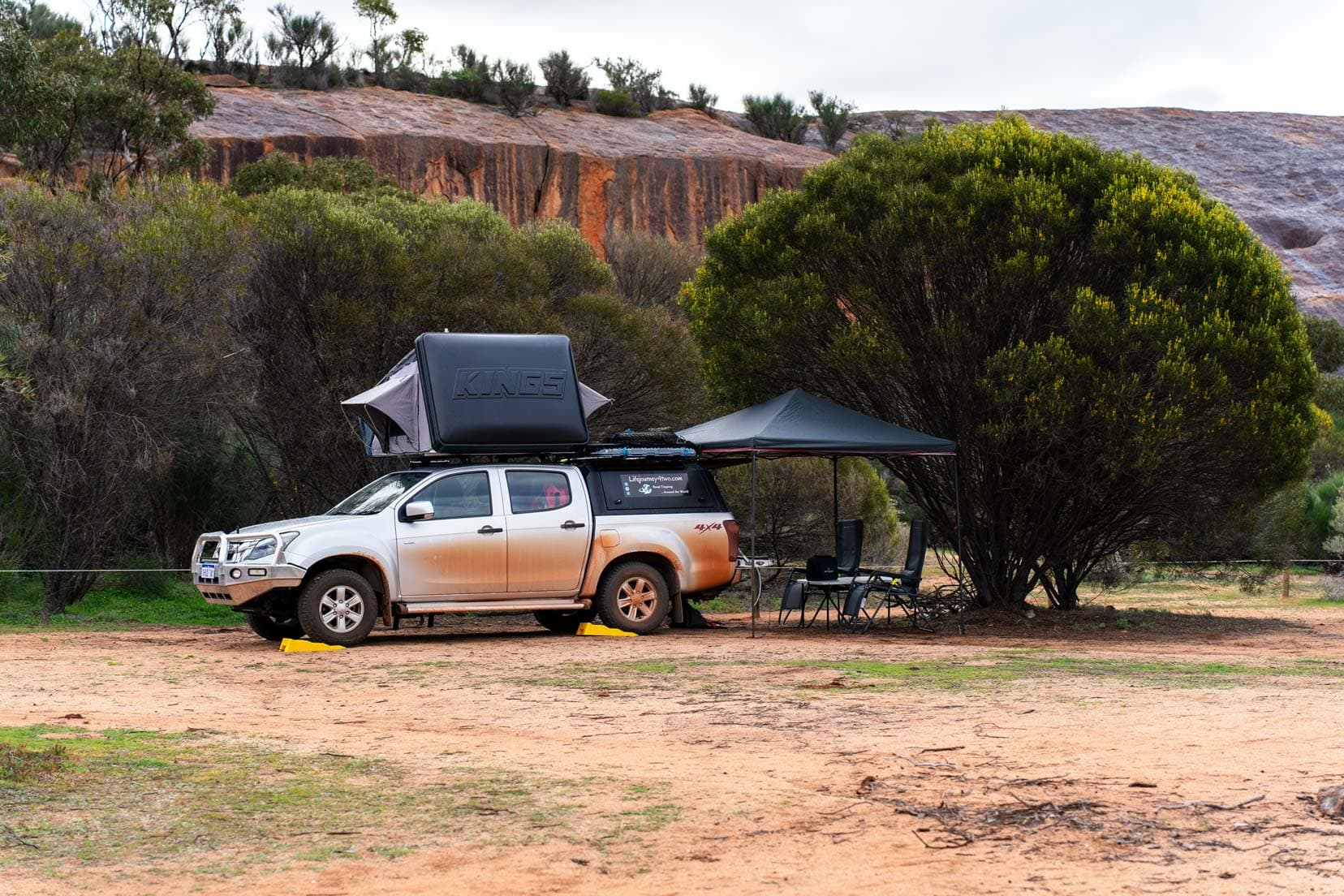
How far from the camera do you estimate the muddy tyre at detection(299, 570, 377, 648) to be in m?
13.5

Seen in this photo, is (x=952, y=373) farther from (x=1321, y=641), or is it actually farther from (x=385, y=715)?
(x=385, y=715)

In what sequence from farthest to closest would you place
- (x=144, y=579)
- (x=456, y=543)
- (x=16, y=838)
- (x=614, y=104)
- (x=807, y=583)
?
(x=614, y=104)
(x=144, y=579)
(x=807, y=583)
(x=456, y=543)
(x=16, y=838)

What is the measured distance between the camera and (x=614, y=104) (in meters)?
60.7

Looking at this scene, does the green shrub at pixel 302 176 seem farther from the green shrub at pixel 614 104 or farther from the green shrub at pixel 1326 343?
the green shrub at pixel 1326 343

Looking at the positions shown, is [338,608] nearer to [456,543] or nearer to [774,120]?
[456,543]

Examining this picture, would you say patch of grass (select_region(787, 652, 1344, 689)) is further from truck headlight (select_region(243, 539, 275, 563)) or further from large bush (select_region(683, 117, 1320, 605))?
truck headlight (select_region(243, 539, 275, 563))

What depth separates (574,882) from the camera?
5129 mm

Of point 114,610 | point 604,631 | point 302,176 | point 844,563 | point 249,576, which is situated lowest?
point 114,610

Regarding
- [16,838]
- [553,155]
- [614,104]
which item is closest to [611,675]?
[16,838]

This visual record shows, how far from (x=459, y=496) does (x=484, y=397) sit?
1.17m

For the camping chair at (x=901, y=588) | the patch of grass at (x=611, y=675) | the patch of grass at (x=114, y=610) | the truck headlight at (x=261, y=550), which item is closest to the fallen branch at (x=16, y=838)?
the patch of grass at (x=611, y=675)

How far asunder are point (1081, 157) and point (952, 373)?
9.51 feet

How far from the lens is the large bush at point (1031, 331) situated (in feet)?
50.6

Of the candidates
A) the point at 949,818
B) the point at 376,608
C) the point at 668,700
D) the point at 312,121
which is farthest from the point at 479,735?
the point at 312,121
